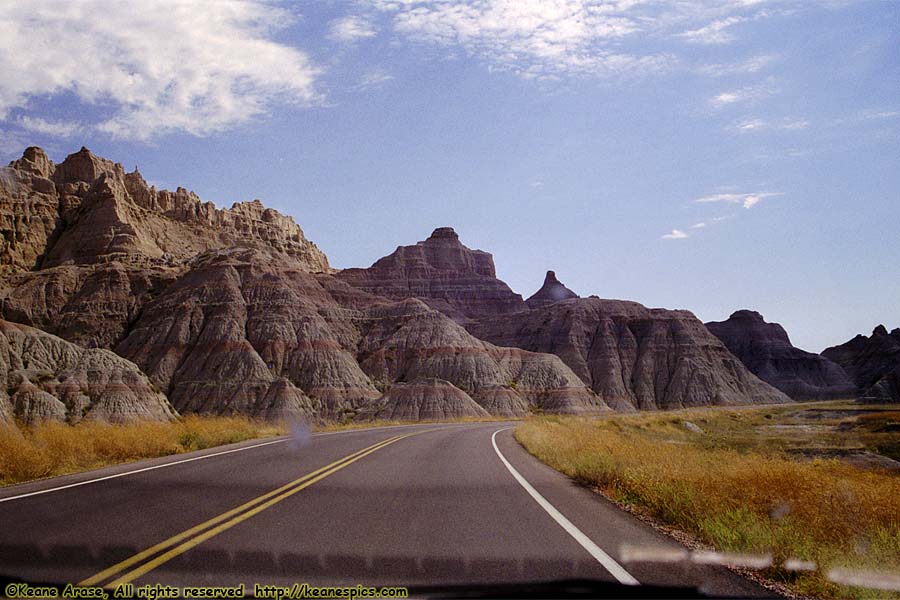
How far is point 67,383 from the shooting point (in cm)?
5372

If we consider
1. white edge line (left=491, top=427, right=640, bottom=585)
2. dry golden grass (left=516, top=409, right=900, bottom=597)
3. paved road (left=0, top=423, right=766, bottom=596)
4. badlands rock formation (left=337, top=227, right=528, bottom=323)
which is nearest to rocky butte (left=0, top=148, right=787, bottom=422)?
badlands rock formation (left=337, top=227, right=528, bottom=323)

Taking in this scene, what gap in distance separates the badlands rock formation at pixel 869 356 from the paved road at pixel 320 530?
423ft

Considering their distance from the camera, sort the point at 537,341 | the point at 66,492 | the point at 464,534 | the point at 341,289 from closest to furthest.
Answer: the point at 464,534
the point at 66,492
the point at 341,289
the point at 537,341

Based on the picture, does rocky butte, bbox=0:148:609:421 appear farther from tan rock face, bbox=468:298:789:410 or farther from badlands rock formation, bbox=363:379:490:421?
tan rock face, bbox=468:298:789:410

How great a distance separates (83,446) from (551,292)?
561ft

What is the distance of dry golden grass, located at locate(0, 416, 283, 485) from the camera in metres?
14.3

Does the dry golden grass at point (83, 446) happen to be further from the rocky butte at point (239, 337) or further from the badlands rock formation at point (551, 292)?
the badlands rock formation at point (551, 292)

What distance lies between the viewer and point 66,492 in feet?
37.8

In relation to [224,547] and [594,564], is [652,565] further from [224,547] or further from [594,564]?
[224,547]

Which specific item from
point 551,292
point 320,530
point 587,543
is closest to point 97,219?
point 551,292

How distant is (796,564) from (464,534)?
3441 mm

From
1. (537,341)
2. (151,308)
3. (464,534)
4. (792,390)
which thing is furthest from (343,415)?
(792,390)

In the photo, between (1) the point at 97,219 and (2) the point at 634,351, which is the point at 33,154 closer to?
(1) the point at 97,219

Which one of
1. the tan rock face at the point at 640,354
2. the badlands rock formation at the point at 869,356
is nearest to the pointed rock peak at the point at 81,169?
the tan rock face at the point at 640,354
